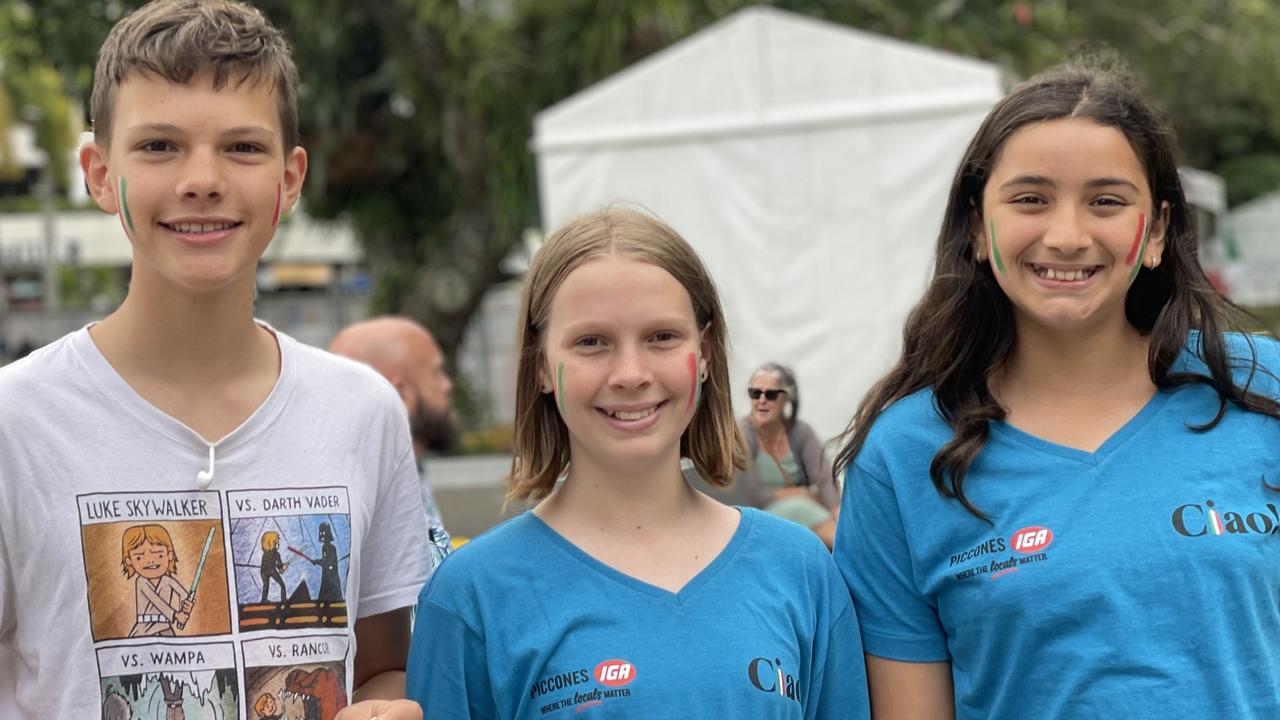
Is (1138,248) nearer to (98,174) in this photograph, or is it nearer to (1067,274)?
(1067,274)

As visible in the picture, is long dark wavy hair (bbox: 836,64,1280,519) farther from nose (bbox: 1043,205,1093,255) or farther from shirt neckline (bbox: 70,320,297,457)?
shirt neckline (bbox: 70,320,297,457)

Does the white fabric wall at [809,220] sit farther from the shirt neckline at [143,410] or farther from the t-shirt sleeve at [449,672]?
the shirt neckline at [143,410]

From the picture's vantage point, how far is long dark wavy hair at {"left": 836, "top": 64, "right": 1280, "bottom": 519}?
2258 mm

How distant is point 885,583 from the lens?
2266mm

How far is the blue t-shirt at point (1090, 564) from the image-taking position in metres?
2.07

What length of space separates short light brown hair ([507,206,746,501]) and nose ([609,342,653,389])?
150 mm

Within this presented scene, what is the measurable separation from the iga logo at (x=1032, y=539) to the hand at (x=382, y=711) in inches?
36.7

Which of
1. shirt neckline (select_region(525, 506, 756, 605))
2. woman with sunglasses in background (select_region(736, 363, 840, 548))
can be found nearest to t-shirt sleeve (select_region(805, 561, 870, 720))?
shirt neckline (select_region(525, 506, 756, 605))

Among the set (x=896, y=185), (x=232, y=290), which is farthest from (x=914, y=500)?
(x=896, y=185)

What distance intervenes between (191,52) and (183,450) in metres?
0.58

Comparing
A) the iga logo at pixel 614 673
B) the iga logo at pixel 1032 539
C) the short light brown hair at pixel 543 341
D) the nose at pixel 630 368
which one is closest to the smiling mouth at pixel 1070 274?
the iga logo at pixel 1032 539

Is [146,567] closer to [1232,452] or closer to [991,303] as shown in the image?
[991,303]

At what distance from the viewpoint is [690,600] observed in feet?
7.14

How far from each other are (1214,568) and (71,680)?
1639mm
